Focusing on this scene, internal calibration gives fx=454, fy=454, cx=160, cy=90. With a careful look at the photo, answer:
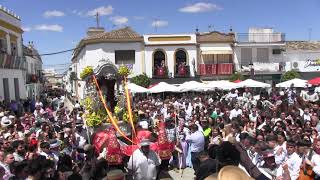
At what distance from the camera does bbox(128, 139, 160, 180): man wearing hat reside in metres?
7.84

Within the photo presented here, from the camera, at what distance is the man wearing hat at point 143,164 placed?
25.7ft

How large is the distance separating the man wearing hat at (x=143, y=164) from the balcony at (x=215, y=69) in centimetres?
3047

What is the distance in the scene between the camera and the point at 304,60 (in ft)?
136

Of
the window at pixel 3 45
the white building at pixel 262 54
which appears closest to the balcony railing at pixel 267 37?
the white building at pixel 262 54

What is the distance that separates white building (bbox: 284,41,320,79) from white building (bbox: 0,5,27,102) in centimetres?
2297

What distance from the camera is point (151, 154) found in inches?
318

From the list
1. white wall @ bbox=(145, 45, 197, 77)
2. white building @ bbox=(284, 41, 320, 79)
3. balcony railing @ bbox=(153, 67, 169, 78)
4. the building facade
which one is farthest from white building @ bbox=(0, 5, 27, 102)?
white building @ bbox=(284, 41, 320, 79)

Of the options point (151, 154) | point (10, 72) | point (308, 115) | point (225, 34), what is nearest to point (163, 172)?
point (151, 154)

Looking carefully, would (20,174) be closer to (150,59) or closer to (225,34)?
(150,59)

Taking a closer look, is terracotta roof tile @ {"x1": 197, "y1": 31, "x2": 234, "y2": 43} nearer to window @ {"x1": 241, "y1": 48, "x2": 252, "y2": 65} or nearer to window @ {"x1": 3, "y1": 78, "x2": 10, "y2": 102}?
window @ {"x1": 241, "y1": 48, "x2": 252, "y2": 65}

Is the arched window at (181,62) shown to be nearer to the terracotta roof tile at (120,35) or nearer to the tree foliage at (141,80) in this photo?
the tree foliage at (141,80)

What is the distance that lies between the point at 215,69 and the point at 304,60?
9108 mm

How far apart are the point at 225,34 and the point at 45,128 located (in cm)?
2952

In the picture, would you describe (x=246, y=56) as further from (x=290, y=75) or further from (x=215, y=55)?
(x=290, y=75)
